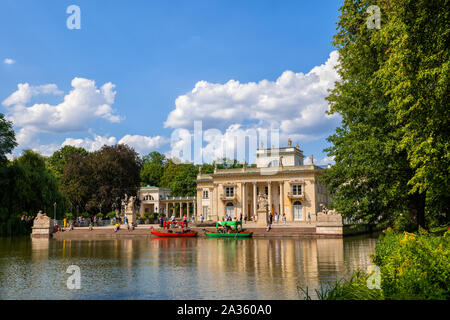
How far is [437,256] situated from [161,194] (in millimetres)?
88221

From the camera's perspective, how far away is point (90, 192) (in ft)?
197

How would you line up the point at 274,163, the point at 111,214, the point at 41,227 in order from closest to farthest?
the point at 41,227, the point at 111,214, the point at 274,163

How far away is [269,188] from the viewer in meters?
71.2


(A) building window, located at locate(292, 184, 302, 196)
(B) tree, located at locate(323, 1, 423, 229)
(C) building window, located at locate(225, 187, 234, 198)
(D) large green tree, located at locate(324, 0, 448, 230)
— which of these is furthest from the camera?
(C) building window, located at locate(225, 187, 234, 198)

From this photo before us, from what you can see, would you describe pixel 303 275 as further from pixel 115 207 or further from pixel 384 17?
pixel 115 207

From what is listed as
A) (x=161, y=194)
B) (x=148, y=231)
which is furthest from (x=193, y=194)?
(x=148, y=231)

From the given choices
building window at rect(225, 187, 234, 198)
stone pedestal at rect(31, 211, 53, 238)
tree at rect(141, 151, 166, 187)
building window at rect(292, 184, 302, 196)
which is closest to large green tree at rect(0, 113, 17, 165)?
stone pedestal at rect(31, 211, 53, 238)

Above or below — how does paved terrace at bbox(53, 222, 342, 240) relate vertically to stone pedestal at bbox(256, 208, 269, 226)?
below

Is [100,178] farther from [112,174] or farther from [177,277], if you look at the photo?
[177,277]

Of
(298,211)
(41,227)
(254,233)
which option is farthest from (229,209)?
(41,227)

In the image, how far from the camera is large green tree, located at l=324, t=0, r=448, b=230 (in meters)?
13.8

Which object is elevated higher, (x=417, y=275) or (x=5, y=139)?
(x=5, y=139)

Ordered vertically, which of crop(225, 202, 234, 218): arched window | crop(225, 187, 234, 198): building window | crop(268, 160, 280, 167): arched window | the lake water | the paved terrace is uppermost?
crop(268, 160, 280, 167): arched window

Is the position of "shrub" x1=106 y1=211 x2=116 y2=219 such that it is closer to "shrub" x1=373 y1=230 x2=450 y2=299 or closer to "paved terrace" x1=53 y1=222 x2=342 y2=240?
"paved terrace" x1=53 y1=222 x2=342 y2=240
